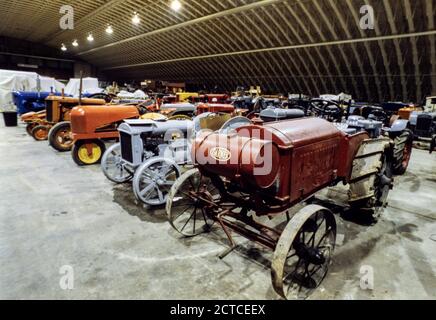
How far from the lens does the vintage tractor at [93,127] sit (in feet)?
17.8

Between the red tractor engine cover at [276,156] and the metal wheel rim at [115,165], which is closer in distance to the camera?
the red tractor engine cover at [276,156]

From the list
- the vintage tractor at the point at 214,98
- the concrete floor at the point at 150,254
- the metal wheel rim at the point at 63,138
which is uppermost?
the vintage tractor at the point at 214,98

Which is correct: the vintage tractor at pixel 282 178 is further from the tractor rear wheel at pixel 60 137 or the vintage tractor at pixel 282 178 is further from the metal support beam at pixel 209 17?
the metal support beam at pixel 209 17

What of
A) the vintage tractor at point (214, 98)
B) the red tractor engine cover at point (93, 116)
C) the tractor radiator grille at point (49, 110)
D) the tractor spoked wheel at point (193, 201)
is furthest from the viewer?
the vintage tractor at point (214, 98)

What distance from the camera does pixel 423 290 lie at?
2.38 meters

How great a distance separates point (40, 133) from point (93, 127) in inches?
154

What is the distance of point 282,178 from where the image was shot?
2.27 metres

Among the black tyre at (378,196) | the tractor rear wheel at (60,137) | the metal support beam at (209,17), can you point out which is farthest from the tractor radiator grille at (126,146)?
the metal support beam at (209,17)

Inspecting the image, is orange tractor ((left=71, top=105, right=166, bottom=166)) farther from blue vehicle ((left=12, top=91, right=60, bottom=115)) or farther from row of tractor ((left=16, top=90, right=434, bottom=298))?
blue vehicle ((left=12, top=91, right=60, bottom=115))

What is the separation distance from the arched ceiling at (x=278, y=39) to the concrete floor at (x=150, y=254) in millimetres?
11273

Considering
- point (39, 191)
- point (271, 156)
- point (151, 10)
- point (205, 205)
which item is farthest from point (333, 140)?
point (151, 10)

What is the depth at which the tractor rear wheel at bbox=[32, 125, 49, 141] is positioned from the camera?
820cm

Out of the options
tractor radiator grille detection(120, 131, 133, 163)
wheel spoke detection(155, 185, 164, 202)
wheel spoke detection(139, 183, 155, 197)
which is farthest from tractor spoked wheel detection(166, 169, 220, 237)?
tractor radiator grille detection(120, 131, 133, 163)
